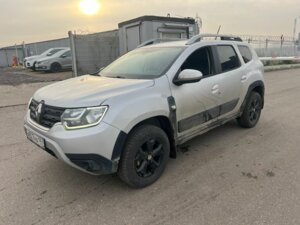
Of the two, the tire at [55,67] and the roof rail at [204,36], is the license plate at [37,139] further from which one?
the tire at [55,67]

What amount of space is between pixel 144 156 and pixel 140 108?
60 cm

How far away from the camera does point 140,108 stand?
10.3ft

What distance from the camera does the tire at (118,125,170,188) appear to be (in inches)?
123

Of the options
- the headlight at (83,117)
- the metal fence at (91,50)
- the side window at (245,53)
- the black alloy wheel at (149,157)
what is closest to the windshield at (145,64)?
the black alloy wheel at (149,157)

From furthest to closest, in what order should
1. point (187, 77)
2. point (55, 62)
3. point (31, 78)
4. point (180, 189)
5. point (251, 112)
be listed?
point (55, 62), point (31, 78), point (251, 112), point (187, 77), point (180, 189)

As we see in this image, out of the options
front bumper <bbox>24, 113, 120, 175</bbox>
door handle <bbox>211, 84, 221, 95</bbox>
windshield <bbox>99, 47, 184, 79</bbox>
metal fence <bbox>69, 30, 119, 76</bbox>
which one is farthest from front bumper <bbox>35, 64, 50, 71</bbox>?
front bumper <bbox>24, 113, 120, 175</bbox>

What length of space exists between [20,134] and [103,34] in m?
11.0

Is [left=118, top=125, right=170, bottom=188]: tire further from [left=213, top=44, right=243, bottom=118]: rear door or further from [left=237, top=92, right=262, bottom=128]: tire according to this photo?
[left=237, top=92, right=262, bottom=128]: tire

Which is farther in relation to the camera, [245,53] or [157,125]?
[245,53]

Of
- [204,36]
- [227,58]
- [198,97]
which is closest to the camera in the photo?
[198,97]

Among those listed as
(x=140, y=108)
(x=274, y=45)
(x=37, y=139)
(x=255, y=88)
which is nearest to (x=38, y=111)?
(x=37, y=139)

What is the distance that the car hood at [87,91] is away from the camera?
2939mm

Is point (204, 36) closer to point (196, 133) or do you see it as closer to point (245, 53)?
point (245, 53)

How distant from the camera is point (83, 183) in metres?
3.48
